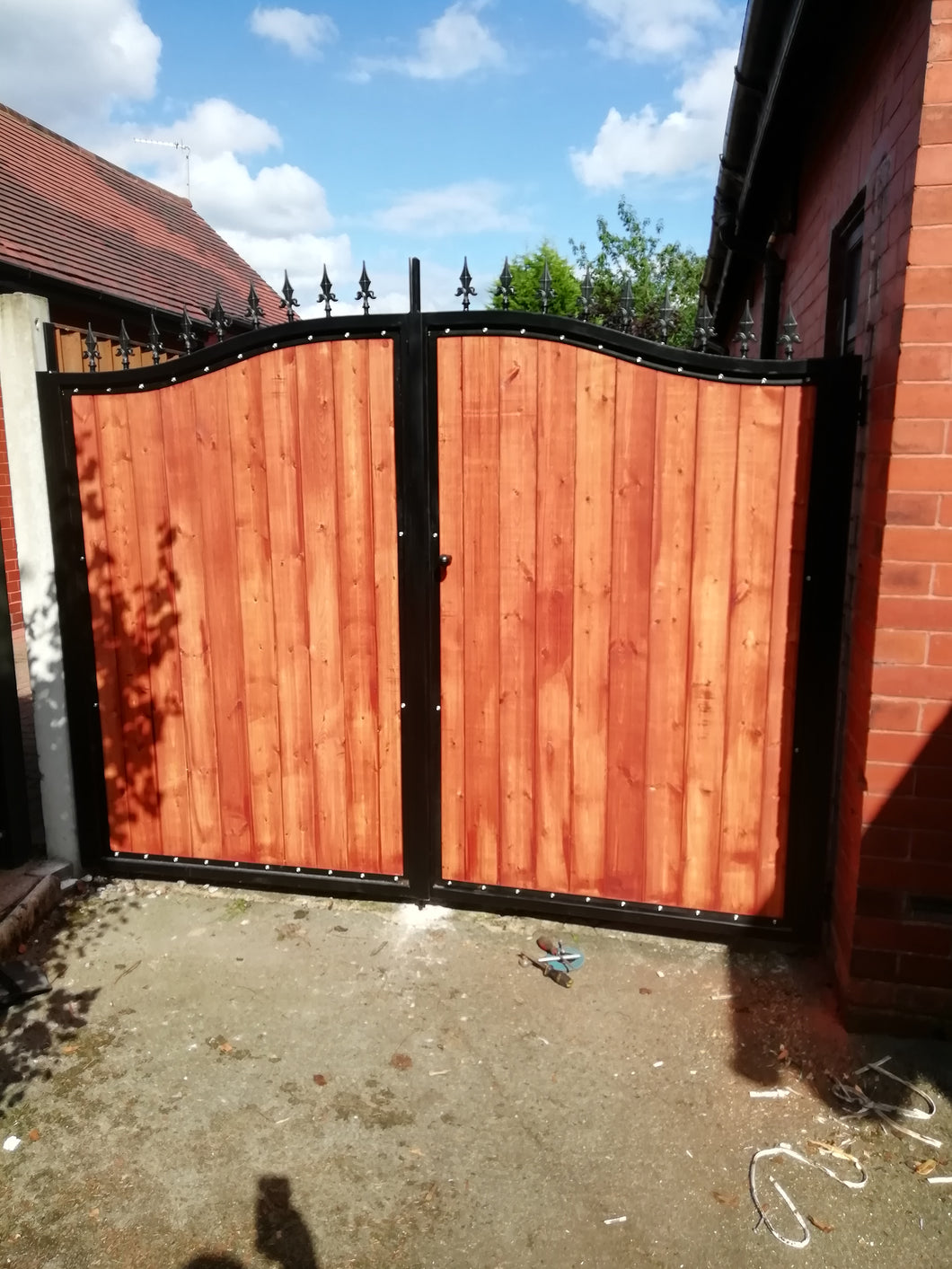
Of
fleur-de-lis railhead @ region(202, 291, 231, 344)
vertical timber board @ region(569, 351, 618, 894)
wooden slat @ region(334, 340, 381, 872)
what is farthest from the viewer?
wooden slat @ region(334, 340, 381, 872)

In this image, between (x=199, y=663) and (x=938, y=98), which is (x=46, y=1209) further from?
(x=938, y=98)

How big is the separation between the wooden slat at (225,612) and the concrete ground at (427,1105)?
0.50 metres

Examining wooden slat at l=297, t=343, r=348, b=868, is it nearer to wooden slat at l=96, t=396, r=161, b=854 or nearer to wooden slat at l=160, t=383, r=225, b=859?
wooden slat at l=160, t=383, r=225, b=859

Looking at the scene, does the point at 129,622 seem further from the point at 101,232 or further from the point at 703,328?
the point at 101,232

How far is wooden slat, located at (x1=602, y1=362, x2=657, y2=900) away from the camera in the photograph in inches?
131

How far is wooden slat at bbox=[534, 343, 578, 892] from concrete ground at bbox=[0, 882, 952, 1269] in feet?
1.44

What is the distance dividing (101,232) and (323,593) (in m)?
12.0

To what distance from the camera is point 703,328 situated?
10.6 ft

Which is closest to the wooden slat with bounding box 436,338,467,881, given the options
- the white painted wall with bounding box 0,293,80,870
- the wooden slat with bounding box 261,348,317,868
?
the wooden slat with bounding box 261,348,317,868

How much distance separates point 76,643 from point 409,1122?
253 cm

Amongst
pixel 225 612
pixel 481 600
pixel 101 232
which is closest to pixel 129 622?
pixel 225 612

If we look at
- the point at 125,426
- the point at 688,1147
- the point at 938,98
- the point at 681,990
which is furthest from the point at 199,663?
the point at 938,98

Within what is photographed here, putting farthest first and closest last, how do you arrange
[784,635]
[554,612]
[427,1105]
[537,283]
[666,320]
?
1. [537,283]
2. [554,612]
3. [784,635]
4. [666,320]
5. [427,1105]

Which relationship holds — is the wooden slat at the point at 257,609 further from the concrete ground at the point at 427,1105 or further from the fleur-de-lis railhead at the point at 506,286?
the fleur-de-lis railhead at the point at 506,286
